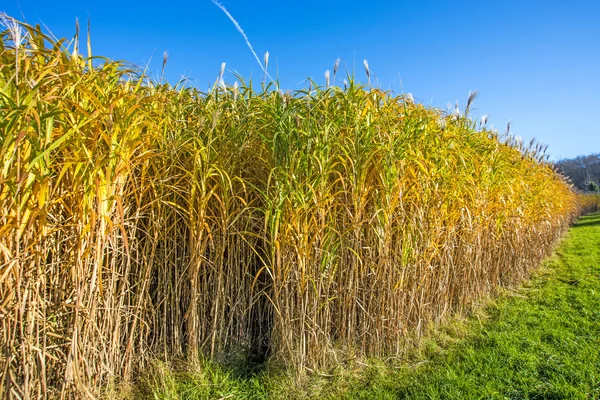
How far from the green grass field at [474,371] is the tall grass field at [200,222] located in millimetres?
123

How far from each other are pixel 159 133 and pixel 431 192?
5.96ft

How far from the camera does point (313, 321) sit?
2.03 metres

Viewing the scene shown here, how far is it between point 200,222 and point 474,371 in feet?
6.19

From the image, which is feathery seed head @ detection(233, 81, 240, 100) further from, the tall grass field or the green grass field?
the green grass field

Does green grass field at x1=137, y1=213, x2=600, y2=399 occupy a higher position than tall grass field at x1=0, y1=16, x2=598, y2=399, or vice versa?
tall grass field at x1=0, y1=16, x2=598, y2=399

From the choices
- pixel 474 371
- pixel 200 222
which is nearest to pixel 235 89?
pixel 200 222

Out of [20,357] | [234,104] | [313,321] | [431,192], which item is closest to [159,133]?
[234,104]

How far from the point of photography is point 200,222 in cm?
198

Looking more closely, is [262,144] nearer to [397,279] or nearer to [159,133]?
[159,133]

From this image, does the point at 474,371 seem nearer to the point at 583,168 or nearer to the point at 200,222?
the point at 200,222

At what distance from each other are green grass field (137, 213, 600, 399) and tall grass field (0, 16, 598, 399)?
0.12 m

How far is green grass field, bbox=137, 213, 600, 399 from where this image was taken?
2.01 meters

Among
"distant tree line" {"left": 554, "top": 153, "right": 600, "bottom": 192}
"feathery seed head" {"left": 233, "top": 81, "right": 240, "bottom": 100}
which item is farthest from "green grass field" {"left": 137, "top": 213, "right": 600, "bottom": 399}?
"distant tree line" {"left": 554, "top": 153, "right": 600, "bottom": 192}

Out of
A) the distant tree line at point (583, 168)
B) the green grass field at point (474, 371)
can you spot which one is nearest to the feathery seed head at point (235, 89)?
the green grass field at point (474, 371)
